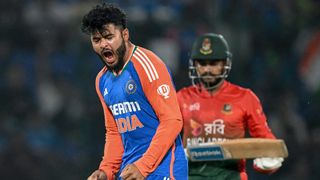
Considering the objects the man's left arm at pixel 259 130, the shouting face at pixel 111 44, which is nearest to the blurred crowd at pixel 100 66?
the man's left arm at pixel 259 130

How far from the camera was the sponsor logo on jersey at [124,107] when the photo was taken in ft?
12.8

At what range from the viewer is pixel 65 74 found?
8398 mm

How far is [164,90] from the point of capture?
3.82 m

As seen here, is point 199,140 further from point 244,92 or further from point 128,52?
point 128,52

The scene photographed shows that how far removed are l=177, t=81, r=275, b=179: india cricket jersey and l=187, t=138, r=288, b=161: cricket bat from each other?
0.62 feet

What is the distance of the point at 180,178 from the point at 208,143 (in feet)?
4.11

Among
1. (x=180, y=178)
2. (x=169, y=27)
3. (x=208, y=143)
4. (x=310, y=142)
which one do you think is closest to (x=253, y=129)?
(x=208, y=143)

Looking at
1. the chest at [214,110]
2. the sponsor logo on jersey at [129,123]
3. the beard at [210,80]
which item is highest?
the sponsor logo on jersey at [129,123]

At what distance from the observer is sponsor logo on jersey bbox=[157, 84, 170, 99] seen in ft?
12.5

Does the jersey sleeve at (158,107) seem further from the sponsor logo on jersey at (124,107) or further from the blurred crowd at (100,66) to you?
the blurred crowd at (100,66)

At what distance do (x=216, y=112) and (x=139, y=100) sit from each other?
5.53 ft

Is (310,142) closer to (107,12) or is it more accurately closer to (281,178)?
(281,178)

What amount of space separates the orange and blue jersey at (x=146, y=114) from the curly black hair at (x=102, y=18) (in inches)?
6.6

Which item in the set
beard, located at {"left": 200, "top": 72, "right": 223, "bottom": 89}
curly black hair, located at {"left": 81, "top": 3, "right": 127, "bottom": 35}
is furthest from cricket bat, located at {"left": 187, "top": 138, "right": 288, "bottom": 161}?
curly black hair, located at {"left": 81, "top": 3, "right": 127, "bottom": 35}
